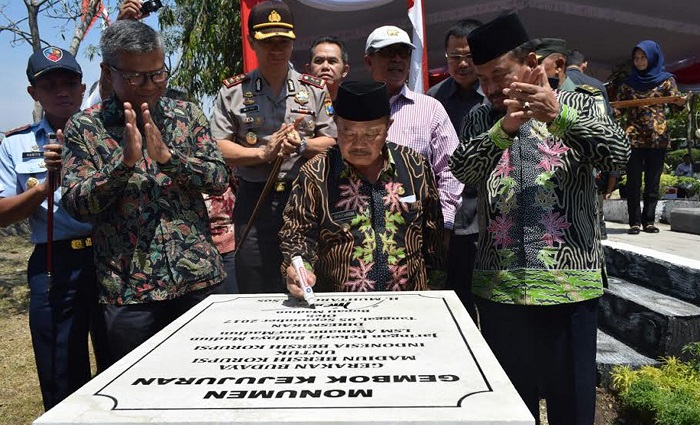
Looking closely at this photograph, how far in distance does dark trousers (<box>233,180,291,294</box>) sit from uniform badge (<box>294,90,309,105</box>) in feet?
1.28

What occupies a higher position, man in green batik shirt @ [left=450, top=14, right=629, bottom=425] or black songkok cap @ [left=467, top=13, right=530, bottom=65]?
black songkok cap @ [left=467, top=13, right=530, bottom=65]

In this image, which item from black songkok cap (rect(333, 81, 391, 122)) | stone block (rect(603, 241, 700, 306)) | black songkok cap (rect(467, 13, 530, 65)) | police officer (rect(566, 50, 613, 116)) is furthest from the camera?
police officer (rect(566, 50, 613, 116))

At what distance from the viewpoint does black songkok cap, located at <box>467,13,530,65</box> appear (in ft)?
5.63

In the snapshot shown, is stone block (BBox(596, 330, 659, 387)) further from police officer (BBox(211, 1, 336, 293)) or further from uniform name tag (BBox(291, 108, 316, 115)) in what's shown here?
uniform name tag (BBox(291, 108, 316, 115))

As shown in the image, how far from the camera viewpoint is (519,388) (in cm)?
198

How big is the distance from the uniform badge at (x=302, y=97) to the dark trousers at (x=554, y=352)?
1275 millimetres

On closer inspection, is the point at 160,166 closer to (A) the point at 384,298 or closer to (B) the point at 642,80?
(A) the point at 384,298

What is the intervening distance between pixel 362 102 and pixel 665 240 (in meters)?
3.88

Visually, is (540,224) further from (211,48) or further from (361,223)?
(211,48)

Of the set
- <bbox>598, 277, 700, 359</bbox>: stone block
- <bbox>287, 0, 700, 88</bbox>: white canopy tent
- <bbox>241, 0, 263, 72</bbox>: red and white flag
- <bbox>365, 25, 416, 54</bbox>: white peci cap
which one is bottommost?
<bbox>598, 277, 700, 359</bbox>: stone block

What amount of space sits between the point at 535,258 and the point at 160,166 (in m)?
1.29

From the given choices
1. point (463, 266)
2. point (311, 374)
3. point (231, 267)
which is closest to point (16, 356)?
point (231, 267)

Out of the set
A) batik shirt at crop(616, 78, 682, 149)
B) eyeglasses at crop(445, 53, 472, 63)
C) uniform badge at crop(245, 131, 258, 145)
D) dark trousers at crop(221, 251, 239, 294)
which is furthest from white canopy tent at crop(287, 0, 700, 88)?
dark trousers at crop(221, 251, 239, 294)

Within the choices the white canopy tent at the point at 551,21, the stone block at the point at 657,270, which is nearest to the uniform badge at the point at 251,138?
the stone block at the point at 657,270
